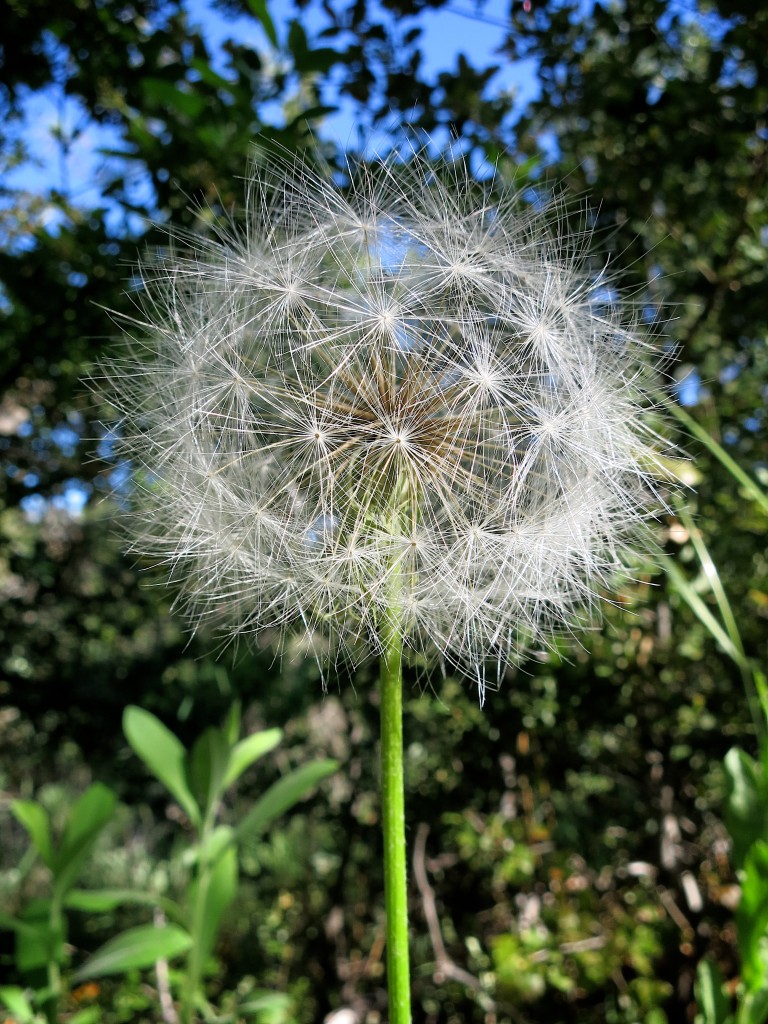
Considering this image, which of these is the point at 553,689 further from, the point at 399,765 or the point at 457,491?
the point at 399,765

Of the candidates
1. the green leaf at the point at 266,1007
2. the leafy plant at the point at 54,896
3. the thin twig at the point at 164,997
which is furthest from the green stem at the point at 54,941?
the thin twig at the point at 164,997

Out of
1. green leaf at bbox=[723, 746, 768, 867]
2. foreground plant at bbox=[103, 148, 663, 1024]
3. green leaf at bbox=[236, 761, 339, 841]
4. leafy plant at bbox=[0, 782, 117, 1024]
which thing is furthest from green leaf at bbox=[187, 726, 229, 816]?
green leaf at bbox=[723, 746, 768, 867]

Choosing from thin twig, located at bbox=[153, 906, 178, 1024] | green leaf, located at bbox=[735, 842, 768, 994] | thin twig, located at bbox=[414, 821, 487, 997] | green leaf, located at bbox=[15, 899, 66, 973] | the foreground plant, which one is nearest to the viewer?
the foreground plant

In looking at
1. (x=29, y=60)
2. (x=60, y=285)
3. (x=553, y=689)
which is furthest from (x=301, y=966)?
(x=29, y=60)

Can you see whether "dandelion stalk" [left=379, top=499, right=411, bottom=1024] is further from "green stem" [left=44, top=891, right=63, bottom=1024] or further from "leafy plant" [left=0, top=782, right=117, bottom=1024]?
"green stem" [left=44, top=891, right=63, bottom=1024]

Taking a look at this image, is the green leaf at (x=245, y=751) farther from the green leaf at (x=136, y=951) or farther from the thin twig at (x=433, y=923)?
the thin twig at (x=433, y=923)
